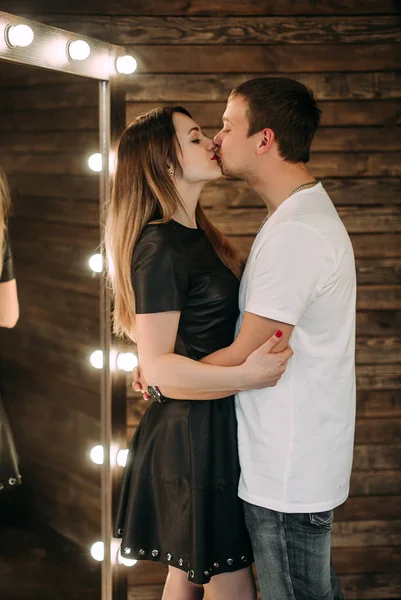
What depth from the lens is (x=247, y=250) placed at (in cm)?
256

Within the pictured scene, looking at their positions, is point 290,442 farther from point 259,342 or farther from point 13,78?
point 13,78

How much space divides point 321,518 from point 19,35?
129cm

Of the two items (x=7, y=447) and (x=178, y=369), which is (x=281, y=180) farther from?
(x=7, y=447)

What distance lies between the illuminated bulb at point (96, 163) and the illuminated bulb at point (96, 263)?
0.23 meters

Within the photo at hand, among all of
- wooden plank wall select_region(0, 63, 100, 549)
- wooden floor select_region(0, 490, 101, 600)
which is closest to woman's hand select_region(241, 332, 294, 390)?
wooden plank wall select_region(0, 63, 100, 549)

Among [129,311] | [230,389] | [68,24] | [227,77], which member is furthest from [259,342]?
[68,24]

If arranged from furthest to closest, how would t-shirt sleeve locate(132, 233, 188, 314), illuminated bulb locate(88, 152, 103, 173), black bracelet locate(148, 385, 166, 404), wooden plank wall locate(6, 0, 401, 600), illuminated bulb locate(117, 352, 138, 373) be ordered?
1. wooden plank wall locate(6, 0, 401, 600)
2. illuminated bulb locate(117, 352, 138, 373)
3. illuminated bulb locate(88, 152, 103, 173)
4. black bracelet locate(148, 385, 166, 404)
5. t-shirt sleeve locate(132, 233, 188, 314)

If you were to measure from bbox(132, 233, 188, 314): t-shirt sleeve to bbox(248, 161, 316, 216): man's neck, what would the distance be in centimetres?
25

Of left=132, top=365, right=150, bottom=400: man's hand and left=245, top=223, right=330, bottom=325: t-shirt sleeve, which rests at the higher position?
left=245, top=223, right=330, bottom=325: t-shirt sleeve


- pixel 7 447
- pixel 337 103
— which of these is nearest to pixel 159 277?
pixel 7 447

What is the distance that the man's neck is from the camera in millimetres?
1711

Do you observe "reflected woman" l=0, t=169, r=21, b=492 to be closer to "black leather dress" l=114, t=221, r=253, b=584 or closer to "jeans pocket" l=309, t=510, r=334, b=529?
"black leather dress" l=114, t=221, r=253, b=584

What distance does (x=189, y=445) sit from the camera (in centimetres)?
172

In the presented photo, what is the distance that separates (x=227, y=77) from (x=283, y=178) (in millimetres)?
914
